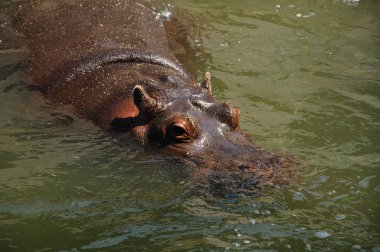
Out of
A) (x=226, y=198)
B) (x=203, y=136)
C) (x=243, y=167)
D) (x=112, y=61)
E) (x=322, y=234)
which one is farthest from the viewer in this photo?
(x=112, y=61)

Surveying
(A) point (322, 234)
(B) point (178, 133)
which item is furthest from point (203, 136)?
(A) point (322, 234)

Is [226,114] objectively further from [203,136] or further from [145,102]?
[145,102]

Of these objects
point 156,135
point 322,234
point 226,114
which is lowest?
point 322,234

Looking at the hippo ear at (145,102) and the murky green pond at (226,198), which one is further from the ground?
the hippo ear at (145,102)

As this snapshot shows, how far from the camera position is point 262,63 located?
29.6 feet

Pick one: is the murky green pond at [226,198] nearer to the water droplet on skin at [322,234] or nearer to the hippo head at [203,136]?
the water droplet on skin at [322,234]

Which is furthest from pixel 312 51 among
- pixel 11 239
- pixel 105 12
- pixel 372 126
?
pixel 11 239

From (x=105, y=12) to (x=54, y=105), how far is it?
2284 mm

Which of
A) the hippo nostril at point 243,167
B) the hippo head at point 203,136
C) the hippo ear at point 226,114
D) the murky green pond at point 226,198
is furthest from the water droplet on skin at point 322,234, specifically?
the hippo ear at point 226,114

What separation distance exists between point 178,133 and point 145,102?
1.54 ft

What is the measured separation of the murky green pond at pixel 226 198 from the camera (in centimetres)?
495

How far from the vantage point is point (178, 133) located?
5840mm

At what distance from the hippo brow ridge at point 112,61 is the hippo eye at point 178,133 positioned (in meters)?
1.63

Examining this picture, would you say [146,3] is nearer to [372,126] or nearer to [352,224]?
[372,126]
